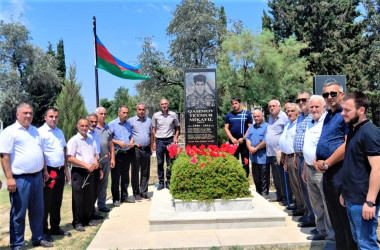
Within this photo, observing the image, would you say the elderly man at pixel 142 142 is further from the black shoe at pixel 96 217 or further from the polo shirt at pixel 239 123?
the polo shirt at pixel 239 123

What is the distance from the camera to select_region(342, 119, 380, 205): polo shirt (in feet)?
8.43

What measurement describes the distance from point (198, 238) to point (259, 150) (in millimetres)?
2632

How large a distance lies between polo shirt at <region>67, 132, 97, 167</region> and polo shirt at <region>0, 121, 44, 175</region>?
0.69 metres

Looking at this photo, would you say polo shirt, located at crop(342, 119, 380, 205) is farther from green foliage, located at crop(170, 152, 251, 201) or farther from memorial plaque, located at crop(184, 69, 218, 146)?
memorial plaque, located at crop(184, 69, 218, 146)

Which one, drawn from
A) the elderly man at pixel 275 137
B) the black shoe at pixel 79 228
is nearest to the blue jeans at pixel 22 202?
the black shoe at pixel 79 228

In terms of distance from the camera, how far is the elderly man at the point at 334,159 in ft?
10.7

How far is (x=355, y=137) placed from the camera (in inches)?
106

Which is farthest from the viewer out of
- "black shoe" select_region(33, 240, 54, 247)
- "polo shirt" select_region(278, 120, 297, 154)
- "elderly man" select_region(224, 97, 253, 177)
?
"elderly man" select_region(224, 97, 253, 177)

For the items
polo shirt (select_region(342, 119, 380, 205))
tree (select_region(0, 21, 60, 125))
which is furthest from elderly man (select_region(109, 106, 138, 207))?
tree (select_region(0, 21, 60, 125))

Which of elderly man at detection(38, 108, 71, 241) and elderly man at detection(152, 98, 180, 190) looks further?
elderly man at detection(152, 98, 180, 190)

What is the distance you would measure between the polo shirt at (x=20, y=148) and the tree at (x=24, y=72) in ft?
103

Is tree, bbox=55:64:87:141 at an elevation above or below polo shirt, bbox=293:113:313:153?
above

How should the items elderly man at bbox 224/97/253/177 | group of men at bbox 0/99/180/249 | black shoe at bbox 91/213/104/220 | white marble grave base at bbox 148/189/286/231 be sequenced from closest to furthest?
group of men at bbox 0/99/180/249
white marble grave base at bbox 148/189/286/231
black shoe at bbox 91/213/104/220
elderly man at bbox 224/97/253/177

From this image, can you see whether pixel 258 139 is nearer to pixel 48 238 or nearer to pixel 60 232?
pixel 60 232
